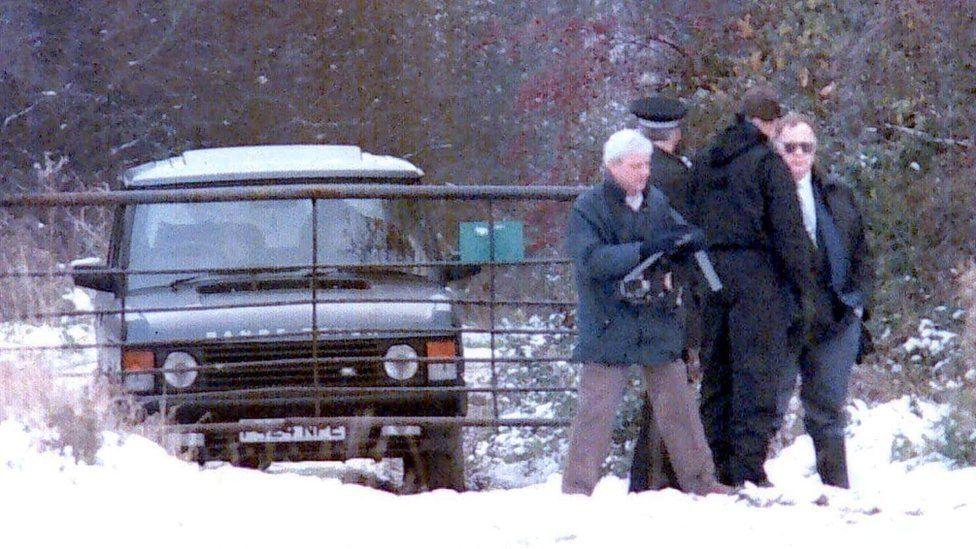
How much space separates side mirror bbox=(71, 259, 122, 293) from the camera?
9.77m

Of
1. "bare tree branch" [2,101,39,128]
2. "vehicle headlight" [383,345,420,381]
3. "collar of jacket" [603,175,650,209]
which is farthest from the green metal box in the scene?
"bare tree branch" [2,101,39,128]

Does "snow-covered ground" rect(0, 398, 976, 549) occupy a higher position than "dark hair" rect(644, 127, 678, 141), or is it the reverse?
"dark hair" rect(644, 127, 678, 141)

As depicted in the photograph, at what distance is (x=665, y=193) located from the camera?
7.71m

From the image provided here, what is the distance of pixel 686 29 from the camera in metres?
16.6

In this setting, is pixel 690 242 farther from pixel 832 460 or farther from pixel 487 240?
pixel 487 240

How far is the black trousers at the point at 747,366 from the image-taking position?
7.65 m

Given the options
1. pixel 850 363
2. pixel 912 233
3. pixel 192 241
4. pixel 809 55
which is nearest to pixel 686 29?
pixel 809 55

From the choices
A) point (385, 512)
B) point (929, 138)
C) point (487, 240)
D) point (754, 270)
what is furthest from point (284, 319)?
point (929, 138)

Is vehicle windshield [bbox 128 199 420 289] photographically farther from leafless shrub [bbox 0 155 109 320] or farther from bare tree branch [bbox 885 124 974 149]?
bare tree branch [bbox 885 124 974 149]

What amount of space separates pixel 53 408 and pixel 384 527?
2168 mm

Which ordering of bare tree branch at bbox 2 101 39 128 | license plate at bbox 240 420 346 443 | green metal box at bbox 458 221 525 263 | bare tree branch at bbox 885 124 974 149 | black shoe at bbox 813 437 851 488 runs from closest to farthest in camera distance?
black shoe at bbox 813 437 851 488, license plate at bbox 240 420 346 443, green metal box at bbox 458 221 525 263, bare tree branch at bbox 885 124 974 149, bare tree branch at bbox 2 101 39 128

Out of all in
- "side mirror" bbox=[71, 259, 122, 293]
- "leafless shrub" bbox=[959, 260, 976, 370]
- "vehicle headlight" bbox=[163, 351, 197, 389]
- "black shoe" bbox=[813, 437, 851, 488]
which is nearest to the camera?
"black shoe" bbox=[813, 437, 851, 488]

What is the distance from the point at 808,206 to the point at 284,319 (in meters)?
3.02

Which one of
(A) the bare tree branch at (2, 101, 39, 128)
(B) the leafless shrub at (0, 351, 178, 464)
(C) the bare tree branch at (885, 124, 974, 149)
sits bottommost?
(B) the leafless shrub at (0, 351, 178, 464)
